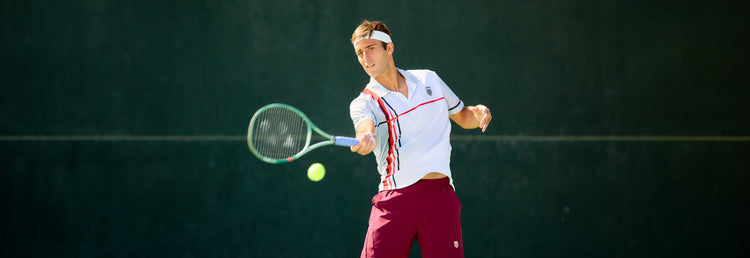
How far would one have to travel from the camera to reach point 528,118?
4.41m

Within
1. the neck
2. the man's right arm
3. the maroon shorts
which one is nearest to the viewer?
the man's right arm

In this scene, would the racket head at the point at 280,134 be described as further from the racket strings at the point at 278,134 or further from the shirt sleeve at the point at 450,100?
the shirt sleeve at the point at 450,100

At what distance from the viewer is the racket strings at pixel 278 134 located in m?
2.81

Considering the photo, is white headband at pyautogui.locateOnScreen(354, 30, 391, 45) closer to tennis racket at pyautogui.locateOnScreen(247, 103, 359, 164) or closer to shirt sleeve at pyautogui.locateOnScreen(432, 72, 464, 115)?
shirt sleeve at pyautogui.locateOnScreen(432, 72, 464, 115)

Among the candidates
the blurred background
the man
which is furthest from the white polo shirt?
the blurred background

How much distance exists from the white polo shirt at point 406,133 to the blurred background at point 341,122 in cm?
137

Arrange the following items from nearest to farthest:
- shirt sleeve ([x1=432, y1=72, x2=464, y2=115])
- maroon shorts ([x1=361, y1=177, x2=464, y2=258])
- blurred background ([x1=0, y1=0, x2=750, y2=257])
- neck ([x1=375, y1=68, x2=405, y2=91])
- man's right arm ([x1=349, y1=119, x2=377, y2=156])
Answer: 1. man's right arm ([x1=349, y1=119, x2=377, y2=156])
2. maroon shorts ([x1=361, y1=177, x2=464, y2=258])
3. neck ([x1=375, y1=68, x2=405, y2=91])
4. shirt sleeve ([x1=432, y1=72, x2=464, y2=115])
5. blurred background ([x1=0, y1=0, x2=750, y2=257])

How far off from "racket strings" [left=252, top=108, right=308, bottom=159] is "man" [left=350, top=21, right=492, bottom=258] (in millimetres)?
250

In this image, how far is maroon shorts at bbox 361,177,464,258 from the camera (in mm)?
2904

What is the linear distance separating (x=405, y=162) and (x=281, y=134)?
494 millimetres

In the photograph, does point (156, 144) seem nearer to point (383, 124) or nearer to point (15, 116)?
point (15, 116)

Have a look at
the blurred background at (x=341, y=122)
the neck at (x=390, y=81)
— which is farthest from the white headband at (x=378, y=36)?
the blurred background at (x=341, y=122)

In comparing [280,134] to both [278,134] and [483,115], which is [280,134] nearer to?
[278,134]

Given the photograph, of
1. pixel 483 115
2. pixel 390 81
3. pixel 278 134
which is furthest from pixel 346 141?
pixel 483 115
